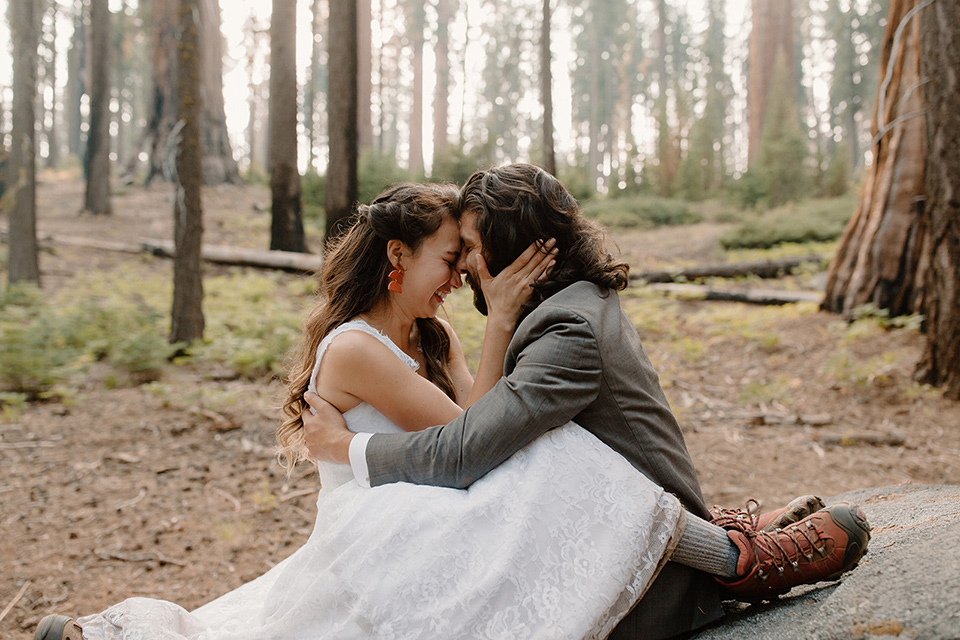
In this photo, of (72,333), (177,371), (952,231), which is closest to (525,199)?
(952,231)

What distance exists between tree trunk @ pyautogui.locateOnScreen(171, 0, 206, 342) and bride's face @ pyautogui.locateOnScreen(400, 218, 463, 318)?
492 centimetres

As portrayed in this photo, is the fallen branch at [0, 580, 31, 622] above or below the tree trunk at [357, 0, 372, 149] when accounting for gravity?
below

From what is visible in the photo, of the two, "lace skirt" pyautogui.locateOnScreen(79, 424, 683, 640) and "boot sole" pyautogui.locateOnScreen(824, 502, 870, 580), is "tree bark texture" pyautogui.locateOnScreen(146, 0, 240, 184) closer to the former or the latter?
"lace skirt" pyautogui.locateOnScreen(79, 424, 683, 640)

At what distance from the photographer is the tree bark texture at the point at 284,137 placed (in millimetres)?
11047

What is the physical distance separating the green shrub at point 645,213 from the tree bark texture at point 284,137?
8445mm

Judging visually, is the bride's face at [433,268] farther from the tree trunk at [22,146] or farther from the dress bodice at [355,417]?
the tree trunk at [22,146]

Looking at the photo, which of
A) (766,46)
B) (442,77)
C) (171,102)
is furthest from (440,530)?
(442,77)

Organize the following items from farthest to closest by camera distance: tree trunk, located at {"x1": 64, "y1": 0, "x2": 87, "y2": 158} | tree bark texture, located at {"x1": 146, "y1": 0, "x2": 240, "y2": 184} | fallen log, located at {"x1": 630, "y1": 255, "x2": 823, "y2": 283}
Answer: tree trunk, located at {"x1": 64, "y1": 0, "x2": 87, "y2": 158} < tree bark texture, located at {"x1": 146, "y1": 0, "x2": 240, "y2": 184} < fallen log, located at {"x1": 630, "y1": 255, "x2": 823, "y2": 283}

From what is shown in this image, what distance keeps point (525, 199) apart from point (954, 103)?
4.21 meters

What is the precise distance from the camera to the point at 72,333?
7.03 m

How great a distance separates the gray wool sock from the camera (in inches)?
76.6

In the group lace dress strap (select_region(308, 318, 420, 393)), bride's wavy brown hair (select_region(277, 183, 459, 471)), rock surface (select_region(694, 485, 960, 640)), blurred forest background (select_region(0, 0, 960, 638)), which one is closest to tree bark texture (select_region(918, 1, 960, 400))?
blurred forest background (select_region(0, 0, 960, 638))

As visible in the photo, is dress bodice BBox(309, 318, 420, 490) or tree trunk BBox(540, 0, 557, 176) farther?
tree trunk BBox(540, 0, 557, 176)

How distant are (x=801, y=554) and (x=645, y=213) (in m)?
17.0
